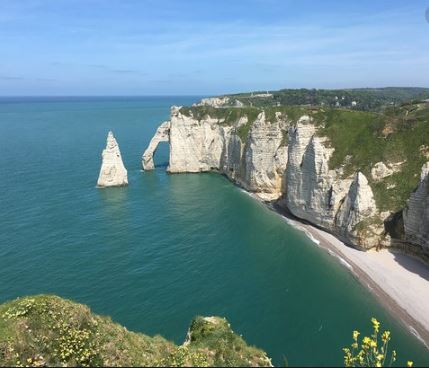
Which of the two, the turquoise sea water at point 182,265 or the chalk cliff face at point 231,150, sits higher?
the chalk cliff face at point 231,150

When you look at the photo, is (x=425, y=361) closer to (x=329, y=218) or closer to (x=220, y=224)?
(x=329, y=218)

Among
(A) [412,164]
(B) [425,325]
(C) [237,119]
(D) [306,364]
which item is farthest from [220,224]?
(D) [306,364]

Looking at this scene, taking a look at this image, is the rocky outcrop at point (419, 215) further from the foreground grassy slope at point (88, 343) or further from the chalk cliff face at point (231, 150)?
the foreground grassy slope at point (88, 343)

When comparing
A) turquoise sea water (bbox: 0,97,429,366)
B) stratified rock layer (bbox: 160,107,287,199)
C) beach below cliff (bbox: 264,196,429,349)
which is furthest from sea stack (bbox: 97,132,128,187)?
beach below cliff (bbox: 264,196,429,349)

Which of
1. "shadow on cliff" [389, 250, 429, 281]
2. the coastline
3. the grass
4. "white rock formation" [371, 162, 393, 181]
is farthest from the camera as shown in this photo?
"white rock formation" [371, 162, 393, 181]

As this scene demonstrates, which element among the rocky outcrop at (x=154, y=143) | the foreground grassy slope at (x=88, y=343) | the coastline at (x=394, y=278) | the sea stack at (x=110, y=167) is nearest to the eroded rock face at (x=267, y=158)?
the coastline at (x=394, y=278)

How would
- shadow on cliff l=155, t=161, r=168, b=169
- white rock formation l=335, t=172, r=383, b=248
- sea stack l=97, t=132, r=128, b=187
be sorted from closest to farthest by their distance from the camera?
white rock formation l=335, t=172, r=383, b=248 < sea stack l=97, t=132, r=128, b=187 < shadow on cliff l=155, t=161, r=168, b=169

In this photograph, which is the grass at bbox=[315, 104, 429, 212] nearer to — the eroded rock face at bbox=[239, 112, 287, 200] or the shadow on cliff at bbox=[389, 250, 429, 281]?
the shadow on cliff at bbox=[389, 250, 429, 281]

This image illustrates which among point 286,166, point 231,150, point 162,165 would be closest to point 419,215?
point 286,166
